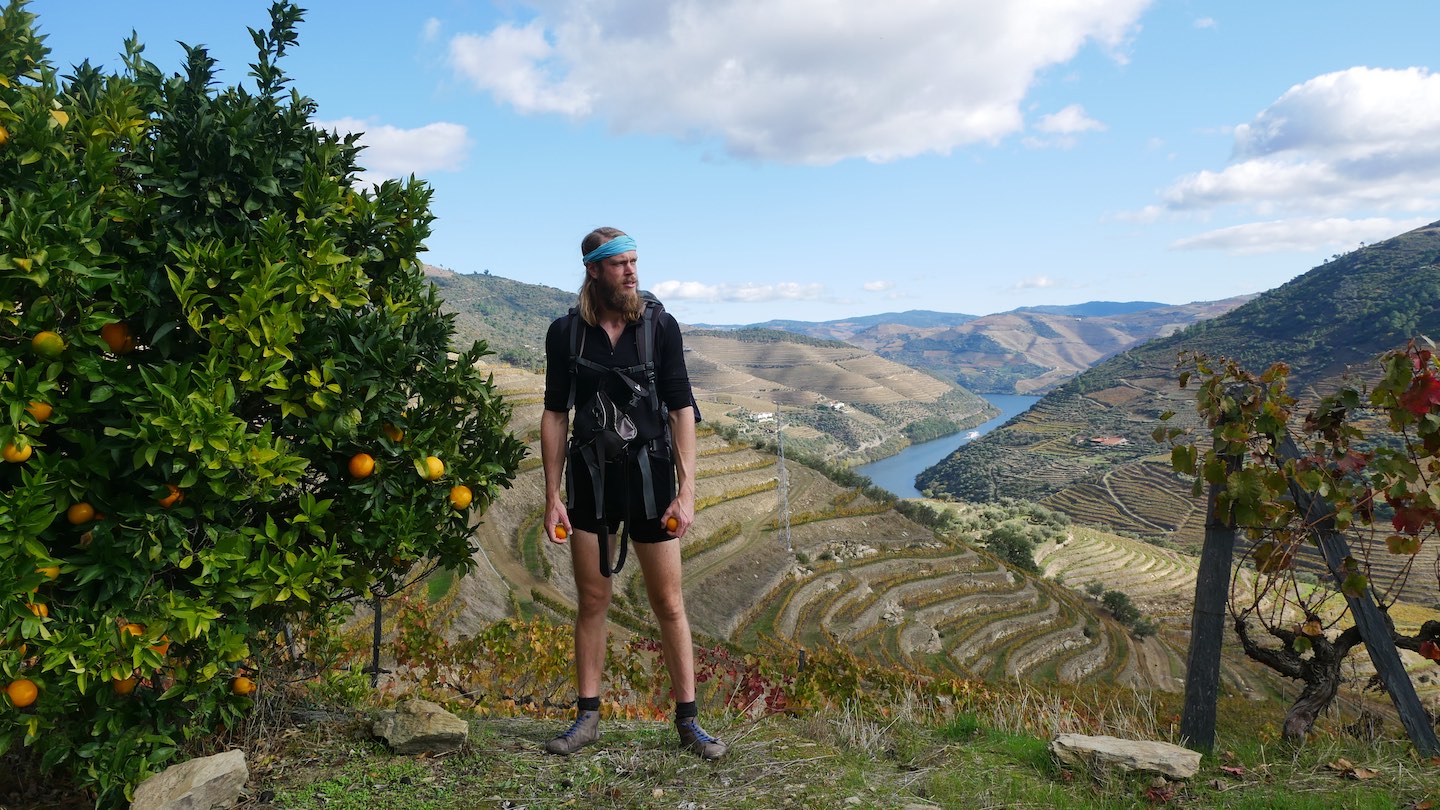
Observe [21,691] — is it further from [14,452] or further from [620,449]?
[620,449]

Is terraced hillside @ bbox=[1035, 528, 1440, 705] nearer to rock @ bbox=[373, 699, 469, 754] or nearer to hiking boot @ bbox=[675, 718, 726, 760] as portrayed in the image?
hiking boot @ bbox=[675, 718, 726, 760]

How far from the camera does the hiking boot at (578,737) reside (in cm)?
367

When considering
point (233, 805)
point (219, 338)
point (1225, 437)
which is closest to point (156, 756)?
point (233, 805)

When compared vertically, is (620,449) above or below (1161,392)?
above

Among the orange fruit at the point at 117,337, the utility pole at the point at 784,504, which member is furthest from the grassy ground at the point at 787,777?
the utility pole at the point at 784,504

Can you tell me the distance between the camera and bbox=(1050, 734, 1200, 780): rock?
345 cm

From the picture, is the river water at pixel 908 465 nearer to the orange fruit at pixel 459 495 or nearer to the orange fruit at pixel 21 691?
the orange fruit at pixel 459 495

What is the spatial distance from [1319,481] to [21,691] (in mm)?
5328

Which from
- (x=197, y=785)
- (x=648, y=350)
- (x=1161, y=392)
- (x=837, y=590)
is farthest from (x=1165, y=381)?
(x=197, y=785)

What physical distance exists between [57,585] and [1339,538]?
5.54m

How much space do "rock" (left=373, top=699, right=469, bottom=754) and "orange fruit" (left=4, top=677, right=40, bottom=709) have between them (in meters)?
1.28

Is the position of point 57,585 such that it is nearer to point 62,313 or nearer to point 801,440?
point 62,313

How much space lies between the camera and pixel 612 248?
143 inches

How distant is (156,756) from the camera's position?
298 cm
